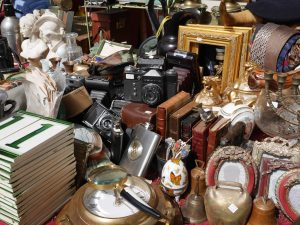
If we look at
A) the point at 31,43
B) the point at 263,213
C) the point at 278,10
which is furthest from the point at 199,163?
the point at 31,43

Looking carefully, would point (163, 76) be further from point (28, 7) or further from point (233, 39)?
point (28, 7)

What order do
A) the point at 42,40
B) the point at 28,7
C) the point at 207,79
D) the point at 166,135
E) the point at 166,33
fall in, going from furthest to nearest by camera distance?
the point at 28,7 → the point at 42,40 → the point at 166,33 → the point at 207,79 → the point at 166,135

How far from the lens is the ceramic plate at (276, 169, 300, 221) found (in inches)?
41.9

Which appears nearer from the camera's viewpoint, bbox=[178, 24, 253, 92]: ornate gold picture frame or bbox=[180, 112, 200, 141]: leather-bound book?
bbox=[180, 112, 200, 141]: leather-bound book

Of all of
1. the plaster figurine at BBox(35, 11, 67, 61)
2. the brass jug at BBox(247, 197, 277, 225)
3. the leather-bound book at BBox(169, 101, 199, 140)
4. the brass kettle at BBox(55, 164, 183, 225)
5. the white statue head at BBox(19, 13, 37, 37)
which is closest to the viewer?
the brass kettle at BBox(55, 164, 183, 225)

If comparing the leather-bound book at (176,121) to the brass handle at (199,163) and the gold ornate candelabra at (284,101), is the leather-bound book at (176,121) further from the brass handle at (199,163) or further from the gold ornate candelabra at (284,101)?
the gold ornate candelabra at (284,101)

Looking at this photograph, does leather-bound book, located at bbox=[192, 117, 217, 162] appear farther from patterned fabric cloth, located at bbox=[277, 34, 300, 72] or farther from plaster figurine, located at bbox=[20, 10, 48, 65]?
plaster figurine, located at bbox=[20, 10, 48, 65]

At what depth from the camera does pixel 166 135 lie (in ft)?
4.64

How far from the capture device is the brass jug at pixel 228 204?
1039mm

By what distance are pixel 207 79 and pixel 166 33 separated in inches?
20.2

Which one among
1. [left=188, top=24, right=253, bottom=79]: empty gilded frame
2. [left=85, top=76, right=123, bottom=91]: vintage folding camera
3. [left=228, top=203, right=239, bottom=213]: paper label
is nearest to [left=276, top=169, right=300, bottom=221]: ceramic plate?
[left=228, top=203, right=239, bottom=213]: paper label

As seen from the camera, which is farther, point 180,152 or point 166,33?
point 166,33

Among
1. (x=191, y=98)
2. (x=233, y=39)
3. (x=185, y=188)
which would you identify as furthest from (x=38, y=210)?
(x=233, y=39)

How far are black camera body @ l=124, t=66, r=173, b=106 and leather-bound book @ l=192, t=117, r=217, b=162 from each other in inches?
9.9
